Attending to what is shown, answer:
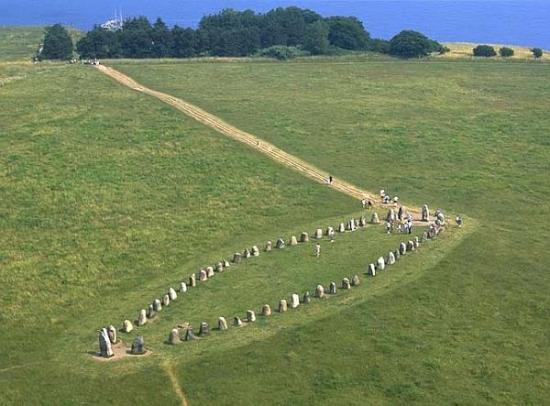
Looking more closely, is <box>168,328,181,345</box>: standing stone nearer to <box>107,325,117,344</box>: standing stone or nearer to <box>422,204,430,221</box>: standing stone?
<box>107,325,117,344</box>: standing stone

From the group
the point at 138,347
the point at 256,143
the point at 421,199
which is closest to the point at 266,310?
the point at 138,347

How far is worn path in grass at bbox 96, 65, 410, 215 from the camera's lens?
63750mm

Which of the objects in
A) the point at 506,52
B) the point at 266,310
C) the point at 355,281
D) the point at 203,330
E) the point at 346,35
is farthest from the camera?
the point at 346,35

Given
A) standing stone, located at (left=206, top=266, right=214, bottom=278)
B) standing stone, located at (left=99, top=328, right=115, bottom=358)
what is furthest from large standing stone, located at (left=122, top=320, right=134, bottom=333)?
standing stone, located at (left=206, top=266, right=214, bottom=278)

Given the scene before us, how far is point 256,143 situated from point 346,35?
6360cm

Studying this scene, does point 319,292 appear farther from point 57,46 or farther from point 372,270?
point 57,46

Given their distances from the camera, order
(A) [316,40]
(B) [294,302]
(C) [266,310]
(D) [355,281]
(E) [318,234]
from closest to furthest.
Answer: (C) [266,310], (B) [294,302], (D) [355,281], (E) [318,234], (A) [316,40]

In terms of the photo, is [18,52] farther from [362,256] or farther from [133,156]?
[362,256]

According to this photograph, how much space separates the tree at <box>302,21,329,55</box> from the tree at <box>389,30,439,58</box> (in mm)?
11101

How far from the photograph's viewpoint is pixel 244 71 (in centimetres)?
11219

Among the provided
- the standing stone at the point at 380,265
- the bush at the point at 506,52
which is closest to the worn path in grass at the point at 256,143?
the standing stone at the point at 380,265

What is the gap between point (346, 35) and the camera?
435ft

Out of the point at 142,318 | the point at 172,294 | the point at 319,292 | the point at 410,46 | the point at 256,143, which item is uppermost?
the point at 410,46

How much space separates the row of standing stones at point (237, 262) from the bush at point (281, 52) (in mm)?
71328
